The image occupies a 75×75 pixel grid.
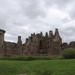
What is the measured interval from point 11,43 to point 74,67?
53417 mm

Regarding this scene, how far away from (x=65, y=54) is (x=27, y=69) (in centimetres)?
1716

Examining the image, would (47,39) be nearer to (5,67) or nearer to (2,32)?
(2,32)

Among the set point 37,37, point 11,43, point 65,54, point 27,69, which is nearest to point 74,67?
point 27,69

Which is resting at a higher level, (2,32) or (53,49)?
(2,32)

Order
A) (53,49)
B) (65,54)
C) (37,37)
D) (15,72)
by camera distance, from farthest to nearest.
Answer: (37,37) < (53,49) < (65,54) < (15,72)

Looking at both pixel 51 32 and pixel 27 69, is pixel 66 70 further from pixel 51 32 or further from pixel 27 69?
pixel 51 32

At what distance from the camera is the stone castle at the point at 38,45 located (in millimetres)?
71562

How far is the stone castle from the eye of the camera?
235 feet

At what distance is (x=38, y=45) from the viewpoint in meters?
88.9

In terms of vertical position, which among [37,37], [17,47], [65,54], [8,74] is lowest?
[8,74]

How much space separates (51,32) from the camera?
89.8 meters

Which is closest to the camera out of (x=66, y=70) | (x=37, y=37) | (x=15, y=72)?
(x=66, y=70)

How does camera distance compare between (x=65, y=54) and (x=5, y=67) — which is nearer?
(x=5, y=67)

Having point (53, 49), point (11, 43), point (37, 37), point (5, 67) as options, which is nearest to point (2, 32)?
point (11, 43)
